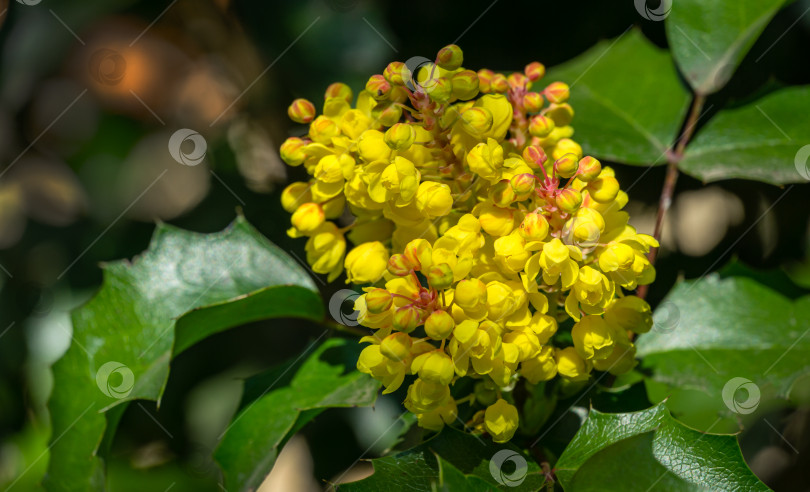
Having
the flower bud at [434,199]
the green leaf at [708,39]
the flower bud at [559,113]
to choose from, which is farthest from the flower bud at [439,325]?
the green leaf at [708,39]

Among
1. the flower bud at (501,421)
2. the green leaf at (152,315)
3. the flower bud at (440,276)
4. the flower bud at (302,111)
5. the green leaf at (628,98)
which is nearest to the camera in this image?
the flower bud at (440,276)

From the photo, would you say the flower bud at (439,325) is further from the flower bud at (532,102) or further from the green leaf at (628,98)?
the green leaf at (628,98)

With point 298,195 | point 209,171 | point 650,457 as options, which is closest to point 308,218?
point 298,195

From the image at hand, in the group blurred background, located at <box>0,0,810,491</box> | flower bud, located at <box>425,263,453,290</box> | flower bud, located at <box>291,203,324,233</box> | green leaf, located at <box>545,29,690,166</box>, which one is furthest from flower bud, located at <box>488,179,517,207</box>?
blurred background, located at <box>0,0,810,491</box>

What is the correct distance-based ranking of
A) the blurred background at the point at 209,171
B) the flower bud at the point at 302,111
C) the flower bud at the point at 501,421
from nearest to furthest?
1. the flower bud at the point at 501,421
2. the flower bud at the point at 302,111
3. the blurred background at the point at 209,171

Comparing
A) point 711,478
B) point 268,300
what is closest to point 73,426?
point 268,300

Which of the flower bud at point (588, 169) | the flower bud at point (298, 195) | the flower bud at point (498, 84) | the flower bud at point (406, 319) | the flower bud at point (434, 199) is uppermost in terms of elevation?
the flower bud at point (298, 195)

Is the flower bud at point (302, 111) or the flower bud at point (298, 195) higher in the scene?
the flower bud at point (302, 111)

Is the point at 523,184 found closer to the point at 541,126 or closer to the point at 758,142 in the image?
the point at 541,126
